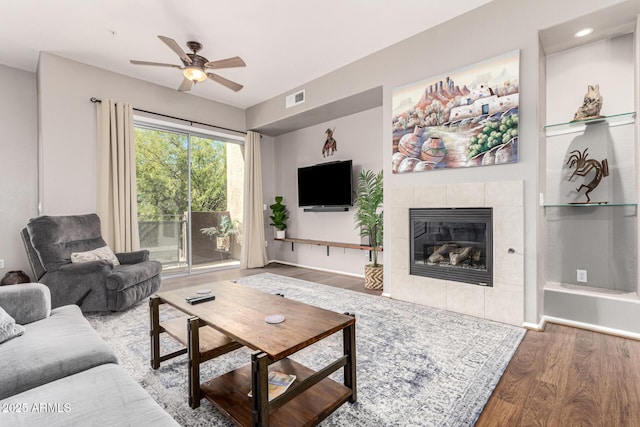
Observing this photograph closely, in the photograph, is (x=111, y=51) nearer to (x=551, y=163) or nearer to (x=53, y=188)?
(x=53, y=188)

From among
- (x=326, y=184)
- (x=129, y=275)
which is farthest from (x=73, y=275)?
(x=326, y=184)

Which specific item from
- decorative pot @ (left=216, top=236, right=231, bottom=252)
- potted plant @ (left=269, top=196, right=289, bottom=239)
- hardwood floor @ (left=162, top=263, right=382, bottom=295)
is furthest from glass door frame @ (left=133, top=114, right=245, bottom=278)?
potted plant @ (left=269, top=196, right=289, bottom=239)

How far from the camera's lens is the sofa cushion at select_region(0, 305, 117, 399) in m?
1.19

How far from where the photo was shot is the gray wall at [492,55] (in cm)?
270

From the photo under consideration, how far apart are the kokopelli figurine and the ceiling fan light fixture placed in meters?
3.94

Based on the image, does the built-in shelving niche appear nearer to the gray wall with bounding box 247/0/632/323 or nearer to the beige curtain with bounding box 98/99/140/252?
the gray wall with bounding box 247/0/632/323

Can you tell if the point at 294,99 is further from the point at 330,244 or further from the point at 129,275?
the point at 129,275

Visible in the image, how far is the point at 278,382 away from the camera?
1561 mm

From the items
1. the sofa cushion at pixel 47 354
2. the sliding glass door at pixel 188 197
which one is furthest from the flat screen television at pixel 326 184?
the sofa cushion at pixel 47 354

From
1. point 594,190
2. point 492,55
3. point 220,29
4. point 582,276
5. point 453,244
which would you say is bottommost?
point 582,276

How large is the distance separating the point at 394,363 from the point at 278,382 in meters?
0.91

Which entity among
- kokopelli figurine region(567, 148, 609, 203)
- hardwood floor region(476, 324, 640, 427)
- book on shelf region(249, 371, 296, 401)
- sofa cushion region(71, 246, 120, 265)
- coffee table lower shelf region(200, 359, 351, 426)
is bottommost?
hardwood floor region(476, 324, 640, 427)

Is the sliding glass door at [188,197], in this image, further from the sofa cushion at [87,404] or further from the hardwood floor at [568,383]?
the hardwood floor at [568,383]

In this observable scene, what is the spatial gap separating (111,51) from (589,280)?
5.88 metres
